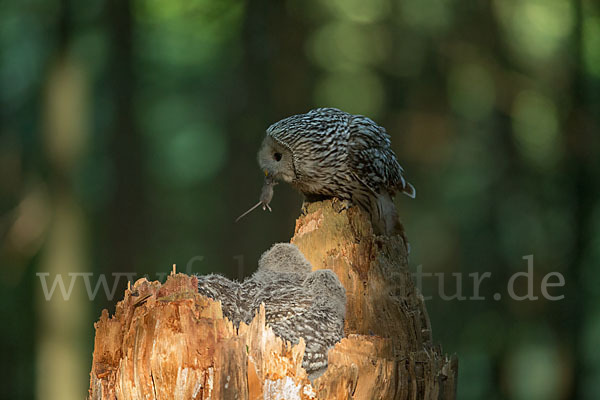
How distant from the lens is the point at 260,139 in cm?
256

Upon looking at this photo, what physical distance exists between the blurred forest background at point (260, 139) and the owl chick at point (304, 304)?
1171 millimetres

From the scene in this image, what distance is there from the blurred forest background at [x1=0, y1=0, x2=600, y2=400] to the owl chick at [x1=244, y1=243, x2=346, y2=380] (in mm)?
1171

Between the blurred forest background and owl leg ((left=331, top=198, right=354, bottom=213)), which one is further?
the blurred forest background

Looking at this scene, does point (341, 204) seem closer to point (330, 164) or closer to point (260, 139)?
point (330, 164)

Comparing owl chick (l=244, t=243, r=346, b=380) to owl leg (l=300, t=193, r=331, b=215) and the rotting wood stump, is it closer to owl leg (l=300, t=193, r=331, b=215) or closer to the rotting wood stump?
the rotting wood stump

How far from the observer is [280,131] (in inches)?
67.9

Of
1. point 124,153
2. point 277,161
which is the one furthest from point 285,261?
point 124,153

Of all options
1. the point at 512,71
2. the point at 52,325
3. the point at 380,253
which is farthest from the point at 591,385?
the point at 52,325

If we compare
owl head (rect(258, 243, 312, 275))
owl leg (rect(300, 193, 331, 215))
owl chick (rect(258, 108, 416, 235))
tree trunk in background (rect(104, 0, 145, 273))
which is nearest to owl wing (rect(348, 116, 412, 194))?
owl chick (rect(258, 108, 416, 235))

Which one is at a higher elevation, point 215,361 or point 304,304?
point 304,304

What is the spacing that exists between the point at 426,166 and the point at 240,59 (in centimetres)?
111

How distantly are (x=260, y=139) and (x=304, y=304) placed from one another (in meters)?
1.51

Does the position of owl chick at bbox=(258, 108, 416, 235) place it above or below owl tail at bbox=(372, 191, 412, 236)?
above

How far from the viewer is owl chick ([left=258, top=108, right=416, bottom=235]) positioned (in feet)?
5.55
